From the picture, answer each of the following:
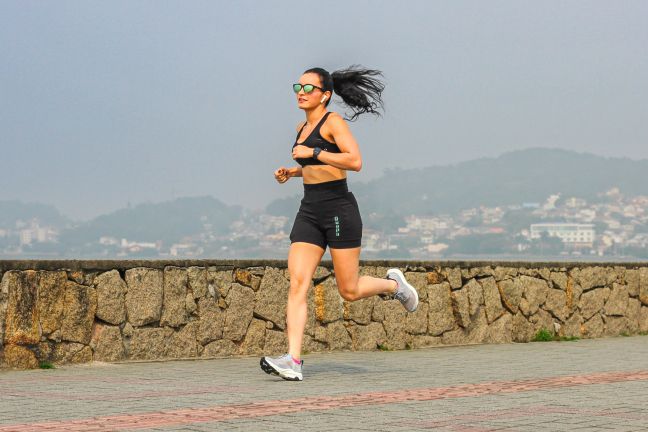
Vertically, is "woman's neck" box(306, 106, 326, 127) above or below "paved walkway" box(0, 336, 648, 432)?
above

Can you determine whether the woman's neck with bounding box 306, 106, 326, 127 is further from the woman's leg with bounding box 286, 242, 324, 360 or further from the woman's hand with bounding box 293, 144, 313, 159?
the woman's leg with bounding box 286, 242, 324, 360

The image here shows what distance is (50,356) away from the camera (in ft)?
28.6

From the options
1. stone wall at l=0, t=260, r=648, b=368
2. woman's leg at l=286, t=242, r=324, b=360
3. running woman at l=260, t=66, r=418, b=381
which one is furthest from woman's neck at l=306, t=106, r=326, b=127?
stone wall at l=0, t=260, r=648, b=368

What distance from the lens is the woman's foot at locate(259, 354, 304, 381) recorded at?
24.4 feet

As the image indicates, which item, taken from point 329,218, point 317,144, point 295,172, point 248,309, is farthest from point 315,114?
point 248,309

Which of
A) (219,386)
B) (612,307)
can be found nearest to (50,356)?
(219,386)

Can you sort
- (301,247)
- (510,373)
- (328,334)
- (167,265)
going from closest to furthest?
(301,247) → (510,373) → (167,265) → (328,334)

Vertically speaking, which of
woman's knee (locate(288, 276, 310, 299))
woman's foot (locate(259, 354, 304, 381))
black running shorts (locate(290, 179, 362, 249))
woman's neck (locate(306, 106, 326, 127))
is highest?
woman's neck (locate(306, 106, 326, 127))

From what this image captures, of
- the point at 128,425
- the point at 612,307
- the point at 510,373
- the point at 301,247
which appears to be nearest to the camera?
the point at 128,425

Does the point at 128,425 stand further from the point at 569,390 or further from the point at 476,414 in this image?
the point at 569,390

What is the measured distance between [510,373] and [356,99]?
2.19 meters

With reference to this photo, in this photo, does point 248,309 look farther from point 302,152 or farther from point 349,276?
point 302,152

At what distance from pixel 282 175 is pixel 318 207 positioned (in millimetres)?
371

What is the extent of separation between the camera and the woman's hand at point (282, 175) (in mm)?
7883
